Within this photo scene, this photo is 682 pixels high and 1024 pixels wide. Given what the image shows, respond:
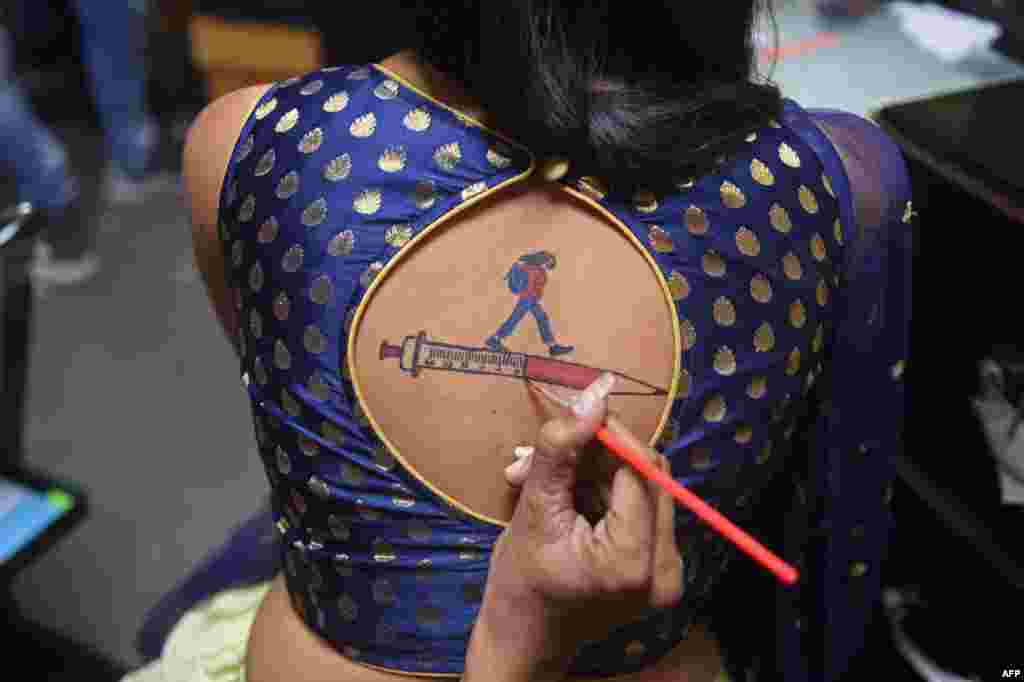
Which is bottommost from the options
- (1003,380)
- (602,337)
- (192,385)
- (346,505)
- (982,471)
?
(192,385)

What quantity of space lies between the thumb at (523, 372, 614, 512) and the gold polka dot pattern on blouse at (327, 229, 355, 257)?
20 centimetres

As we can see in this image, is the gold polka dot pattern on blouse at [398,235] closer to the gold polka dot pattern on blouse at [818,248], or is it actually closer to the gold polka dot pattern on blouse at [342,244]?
the gold polka dot pattern on blouse at [342,244]

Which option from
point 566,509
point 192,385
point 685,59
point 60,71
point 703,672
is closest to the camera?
point 566,509

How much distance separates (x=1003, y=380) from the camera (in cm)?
117

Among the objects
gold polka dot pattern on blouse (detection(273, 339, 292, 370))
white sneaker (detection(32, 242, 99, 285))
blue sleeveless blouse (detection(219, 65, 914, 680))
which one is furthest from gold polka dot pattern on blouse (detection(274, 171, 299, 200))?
white sneaker (detection(32, 242, 99, 285))

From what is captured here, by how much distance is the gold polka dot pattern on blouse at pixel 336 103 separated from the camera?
741mm

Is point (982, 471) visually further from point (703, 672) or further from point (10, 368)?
point (10, 368)

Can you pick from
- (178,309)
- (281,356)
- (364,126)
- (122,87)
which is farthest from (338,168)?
(122,87)

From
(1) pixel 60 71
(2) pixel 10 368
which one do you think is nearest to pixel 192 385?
(2) pixel 10 368

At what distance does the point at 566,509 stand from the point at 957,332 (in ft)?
2.80

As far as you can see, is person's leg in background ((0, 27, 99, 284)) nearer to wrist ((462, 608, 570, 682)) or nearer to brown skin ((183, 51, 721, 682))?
brown skin ((183, 51, 721, 682))

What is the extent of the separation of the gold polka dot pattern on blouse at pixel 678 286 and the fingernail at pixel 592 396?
94 millimetres

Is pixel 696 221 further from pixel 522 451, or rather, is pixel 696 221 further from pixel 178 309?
pixel 178 309

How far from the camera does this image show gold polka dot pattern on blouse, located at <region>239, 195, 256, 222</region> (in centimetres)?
76
